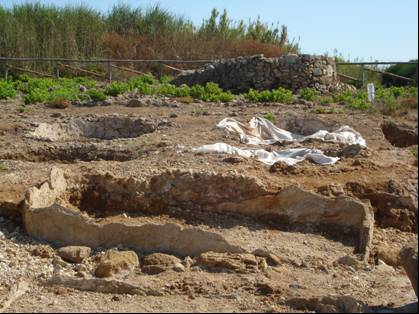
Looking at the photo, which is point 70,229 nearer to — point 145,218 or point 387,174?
point 145,218

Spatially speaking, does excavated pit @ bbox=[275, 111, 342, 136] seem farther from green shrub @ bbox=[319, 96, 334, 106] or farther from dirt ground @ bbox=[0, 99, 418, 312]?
green shrub @ bbox=[319, 96, 334, 106]

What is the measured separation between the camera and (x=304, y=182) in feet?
27.2

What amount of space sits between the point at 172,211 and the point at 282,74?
31.3 ft

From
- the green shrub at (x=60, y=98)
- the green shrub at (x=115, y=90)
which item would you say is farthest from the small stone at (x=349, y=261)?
the green shrub at (x=115, y=90)

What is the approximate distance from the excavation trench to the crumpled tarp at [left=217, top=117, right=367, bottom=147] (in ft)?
9.67

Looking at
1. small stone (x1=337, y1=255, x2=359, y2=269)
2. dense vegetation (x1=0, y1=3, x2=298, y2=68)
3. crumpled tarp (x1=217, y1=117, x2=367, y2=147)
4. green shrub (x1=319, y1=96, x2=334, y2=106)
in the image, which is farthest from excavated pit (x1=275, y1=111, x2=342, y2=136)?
dense vegetation (x1=0, y1=3, x2=298, y2=68)

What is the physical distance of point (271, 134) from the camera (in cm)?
1145

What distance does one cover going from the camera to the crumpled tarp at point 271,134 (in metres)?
10.8

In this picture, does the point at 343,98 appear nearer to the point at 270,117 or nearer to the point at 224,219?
the point at 270,117

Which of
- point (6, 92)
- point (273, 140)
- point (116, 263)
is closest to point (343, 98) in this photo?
point (273, 140)

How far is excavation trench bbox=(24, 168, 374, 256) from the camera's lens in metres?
6.98

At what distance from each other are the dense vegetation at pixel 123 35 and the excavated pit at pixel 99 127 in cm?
1055

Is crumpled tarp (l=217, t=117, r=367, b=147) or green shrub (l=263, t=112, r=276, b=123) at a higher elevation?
green shrub (l=263, t=112, r=276, b=123)

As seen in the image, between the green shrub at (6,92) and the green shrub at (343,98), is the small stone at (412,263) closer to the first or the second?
the green shrub at (343,98)
